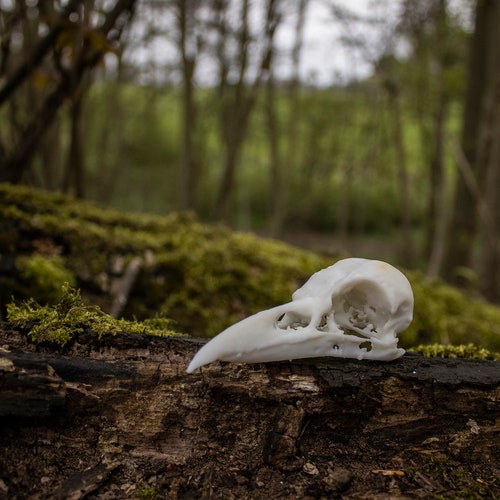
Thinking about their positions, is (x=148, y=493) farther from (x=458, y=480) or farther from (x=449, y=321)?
(x=449, y=321)

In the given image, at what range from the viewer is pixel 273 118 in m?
9.73

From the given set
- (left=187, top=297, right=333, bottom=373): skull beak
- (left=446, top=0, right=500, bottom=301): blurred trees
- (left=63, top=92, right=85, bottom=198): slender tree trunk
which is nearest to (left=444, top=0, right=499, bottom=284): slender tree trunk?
(left=446, top=0, right=500, bottom=301): blurred trees

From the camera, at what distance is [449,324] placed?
4602mm

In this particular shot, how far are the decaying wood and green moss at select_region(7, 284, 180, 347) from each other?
0.16 feet

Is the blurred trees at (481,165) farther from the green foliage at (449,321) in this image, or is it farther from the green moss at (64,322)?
the green moss at (64,322)

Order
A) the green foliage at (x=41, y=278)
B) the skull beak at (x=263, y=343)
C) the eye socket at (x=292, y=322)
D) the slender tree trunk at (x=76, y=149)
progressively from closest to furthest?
the skull beak at (x=263, y=343)
the eye socket at (x=292, y=322)
the green foliage at (x=41, y=278)
the slender tree trunk at (x=76, y=149)

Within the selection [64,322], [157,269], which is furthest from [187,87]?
[64,322]

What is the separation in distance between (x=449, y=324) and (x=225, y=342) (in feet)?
11.3

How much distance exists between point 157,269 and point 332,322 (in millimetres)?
2429

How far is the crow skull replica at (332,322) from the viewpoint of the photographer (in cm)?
182

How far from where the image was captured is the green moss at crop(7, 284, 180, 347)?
1918 millimetres

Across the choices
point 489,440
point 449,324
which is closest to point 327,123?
point 449,324

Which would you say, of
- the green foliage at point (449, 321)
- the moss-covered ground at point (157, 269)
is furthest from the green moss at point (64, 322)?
the green foliage at point (449, 321)

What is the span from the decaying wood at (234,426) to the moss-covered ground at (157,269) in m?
1.58
